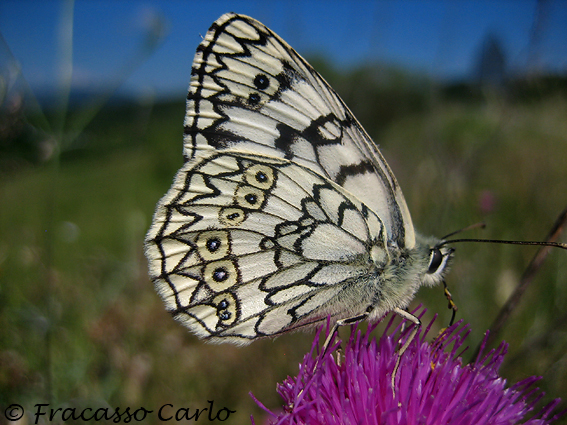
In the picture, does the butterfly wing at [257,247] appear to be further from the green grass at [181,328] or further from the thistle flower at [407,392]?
the green grass at [181,328]

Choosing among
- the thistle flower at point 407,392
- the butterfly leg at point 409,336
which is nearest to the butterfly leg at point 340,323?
the thistle flower at point 407,392

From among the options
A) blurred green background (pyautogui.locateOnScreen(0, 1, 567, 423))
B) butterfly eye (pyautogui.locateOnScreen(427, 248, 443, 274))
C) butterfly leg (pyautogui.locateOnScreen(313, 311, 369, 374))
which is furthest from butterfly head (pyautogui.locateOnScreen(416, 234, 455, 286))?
blurred green background (pyautogui.locateOnScreen(0, 1, 567, 423))

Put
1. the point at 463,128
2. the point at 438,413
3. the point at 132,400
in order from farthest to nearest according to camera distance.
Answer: the point at 463,128 < the point at 132,400 < the point at 438,413

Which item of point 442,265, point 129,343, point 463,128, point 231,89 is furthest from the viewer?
point 463,128

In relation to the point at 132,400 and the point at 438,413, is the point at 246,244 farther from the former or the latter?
the point at 132,400

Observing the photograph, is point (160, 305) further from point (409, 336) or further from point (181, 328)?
point (409, 336)

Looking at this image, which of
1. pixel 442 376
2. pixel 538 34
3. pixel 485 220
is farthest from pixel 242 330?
pixel 485 220

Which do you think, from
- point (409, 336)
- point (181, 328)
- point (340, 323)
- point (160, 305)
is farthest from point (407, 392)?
point (160, 305)
